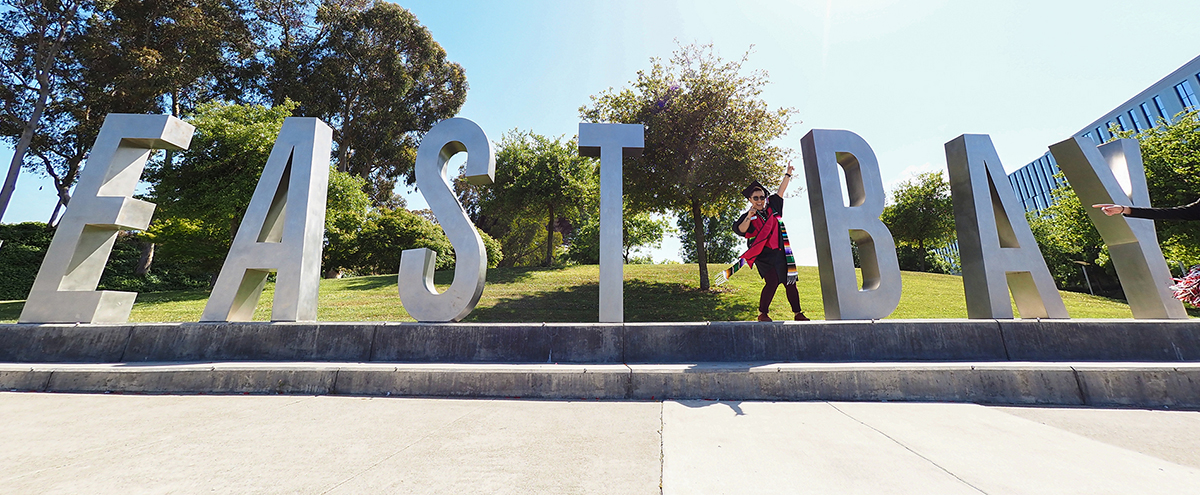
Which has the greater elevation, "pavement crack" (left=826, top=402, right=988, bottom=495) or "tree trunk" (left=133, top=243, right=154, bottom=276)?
"tree trunk" (left=133, top=243, right=154, bottom=276)

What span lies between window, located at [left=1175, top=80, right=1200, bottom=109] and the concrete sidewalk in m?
62.1

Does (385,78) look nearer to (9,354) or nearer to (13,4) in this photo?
(13,4)

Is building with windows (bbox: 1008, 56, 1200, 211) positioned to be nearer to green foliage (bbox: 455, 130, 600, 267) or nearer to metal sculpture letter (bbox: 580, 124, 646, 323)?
green foliage (bbox: 455, 130, 600, 267)

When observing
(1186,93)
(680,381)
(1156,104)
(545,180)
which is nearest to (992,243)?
(680,381)

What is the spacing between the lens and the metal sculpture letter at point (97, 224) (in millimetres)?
5809

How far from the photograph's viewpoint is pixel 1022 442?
2875mm

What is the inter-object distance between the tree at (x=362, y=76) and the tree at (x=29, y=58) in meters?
7.85

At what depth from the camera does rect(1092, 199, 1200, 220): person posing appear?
451 cm

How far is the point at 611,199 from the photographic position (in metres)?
6.02

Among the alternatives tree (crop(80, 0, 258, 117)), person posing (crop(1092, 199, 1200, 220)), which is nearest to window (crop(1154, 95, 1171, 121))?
person posing (crop(1092, 199, 1200, 220))

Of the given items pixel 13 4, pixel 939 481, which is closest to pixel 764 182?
pixel 939 481

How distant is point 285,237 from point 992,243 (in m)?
9.76

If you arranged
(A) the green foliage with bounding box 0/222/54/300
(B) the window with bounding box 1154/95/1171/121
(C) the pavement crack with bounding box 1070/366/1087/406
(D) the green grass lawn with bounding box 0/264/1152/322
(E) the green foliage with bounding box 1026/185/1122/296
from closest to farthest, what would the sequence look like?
(C) the pavement crack with bounding box 1070/366/1087/406 → (D) the green grass lawn with bounding box 0/264/1152/322 → (E) the green foliage with bounding box 1026/185/1122/296 → (A) the green foliage with bounding box 0/222/54/300 → (B) the window with bounding box 1154/95/1171/121

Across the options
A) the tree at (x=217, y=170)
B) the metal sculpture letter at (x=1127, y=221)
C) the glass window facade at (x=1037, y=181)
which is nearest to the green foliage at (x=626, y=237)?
the tree at (x=217, y=170)
